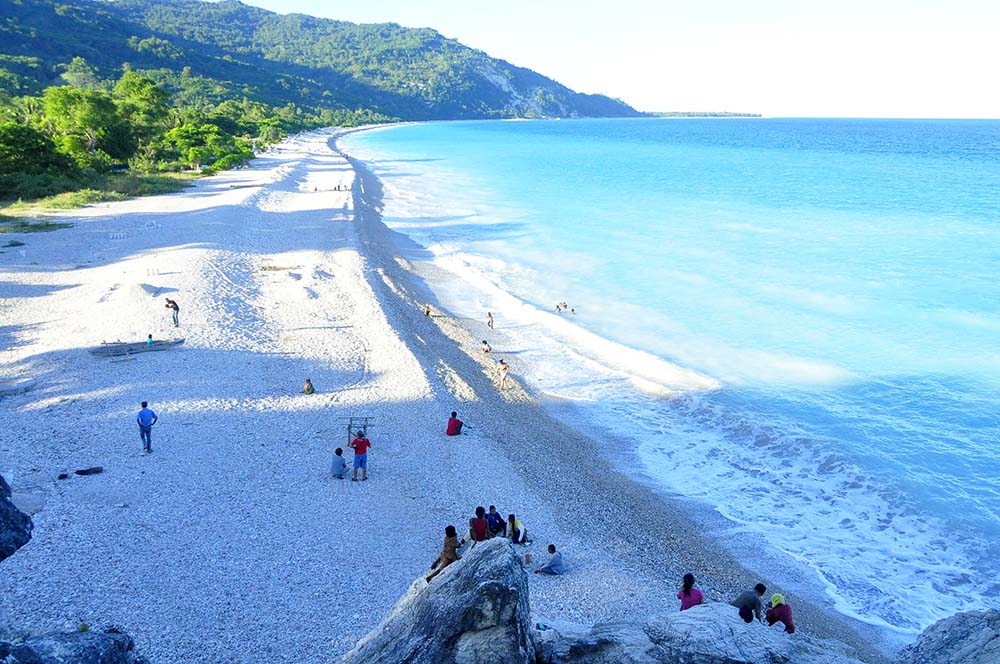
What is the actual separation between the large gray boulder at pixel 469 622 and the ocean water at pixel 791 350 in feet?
28.6

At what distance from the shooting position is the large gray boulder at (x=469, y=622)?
542cm

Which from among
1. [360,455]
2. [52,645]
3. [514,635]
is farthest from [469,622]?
[360,455]

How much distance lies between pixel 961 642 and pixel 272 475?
11.7 meters

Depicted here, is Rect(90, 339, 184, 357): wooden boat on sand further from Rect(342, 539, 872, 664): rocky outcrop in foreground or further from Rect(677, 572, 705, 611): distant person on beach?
Rect(677, 572, 705, 611): distant person on beach

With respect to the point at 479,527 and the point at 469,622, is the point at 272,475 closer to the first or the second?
the point at 479,527

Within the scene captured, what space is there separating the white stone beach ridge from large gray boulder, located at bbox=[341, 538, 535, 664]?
381 centimetres

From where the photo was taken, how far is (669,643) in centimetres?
634

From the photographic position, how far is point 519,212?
52.7 m

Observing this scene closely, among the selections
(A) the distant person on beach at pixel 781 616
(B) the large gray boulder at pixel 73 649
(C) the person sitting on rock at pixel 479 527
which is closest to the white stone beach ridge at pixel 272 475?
(C) the person sitting on rock at pixel 479 527

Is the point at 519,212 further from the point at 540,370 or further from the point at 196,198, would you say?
the point at 540,370

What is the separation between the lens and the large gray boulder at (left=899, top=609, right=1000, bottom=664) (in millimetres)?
6320

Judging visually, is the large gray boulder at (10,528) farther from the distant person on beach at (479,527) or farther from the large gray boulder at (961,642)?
the large gray boulder at (961,642)

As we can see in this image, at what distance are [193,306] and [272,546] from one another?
14395 millimetres

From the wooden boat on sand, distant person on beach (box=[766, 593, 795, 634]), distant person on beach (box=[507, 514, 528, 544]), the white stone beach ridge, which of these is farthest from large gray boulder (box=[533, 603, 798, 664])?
the wooden boat on sand
